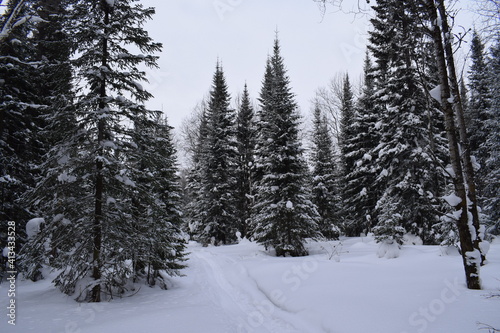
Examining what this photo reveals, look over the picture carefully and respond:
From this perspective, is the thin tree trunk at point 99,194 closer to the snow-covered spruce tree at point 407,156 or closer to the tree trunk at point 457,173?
the tree trunk at point 457,173

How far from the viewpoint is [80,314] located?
20.7 ft

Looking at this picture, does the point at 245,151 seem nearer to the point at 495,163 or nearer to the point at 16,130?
the point at 16,130

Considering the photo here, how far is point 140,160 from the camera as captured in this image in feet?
27.6

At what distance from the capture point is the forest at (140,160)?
18.8ft

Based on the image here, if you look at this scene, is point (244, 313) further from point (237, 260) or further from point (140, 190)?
point (237, 260)

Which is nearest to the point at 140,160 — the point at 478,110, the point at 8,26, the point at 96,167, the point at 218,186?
the point at 96,167

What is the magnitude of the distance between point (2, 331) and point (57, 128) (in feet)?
16.6

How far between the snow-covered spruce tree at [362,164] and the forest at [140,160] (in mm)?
170

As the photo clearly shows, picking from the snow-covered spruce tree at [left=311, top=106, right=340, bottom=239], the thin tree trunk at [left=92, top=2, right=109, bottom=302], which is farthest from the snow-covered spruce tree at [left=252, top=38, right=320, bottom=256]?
the thin tree trunk at [left=92, top=2, right=109, bottom=302]

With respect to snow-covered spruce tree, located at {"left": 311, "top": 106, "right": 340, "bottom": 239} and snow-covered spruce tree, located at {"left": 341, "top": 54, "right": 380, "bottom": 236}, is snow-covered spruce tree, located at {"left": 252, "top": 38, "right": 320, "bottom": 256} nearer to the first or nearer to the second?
snow-covered spruce tree, located at {"left": 311, "top": 106, "right": 340, "bottom": 239}

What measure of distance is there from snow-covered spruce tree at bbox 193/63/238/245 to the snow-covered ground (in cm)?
1544

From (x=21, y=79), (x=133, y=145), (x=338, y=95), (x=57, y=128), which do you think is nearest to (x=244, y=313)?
(x=133, y=145)

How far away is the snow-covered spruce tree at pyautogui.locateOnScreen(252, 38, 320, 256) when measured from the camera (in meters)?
16.1

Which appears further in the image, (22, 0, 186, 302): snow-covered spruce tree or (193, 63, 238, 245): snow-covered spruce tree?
(193, 63, 238, 245): snow-covered spruce tree
